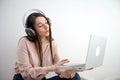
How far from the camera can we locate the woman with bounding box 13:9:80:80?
1475mm

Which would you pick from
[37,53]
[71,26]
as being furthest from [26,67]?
[71,26]

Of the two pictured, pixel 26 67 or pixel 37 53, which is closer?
pixel 26 67

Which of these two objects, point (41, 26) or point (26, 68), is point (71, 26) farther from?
point (26, 68)

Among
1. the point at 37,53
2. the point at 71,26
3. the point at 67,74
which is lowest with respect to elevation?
the point at 67,74

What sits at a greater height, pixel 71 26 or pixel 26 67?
pixel 71 26

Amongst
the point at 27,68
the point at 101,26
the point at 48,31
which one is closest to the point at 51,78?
the point at 27,68

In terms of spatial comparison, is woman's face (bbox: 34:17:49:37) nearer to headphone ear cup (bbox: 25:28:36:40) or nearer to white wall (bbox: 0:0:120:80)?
headphone ear cup (bbox: 25:28:36:40)

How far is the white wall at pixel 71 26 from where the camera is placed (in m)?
1.96

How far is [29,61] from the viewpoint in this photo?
1.59 m

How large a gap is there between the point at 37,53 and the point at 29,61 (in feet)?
0.33

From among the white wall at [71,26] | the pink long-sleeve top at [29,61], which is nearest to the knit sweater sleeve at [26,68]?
the pink long-sleeve top at [29,61]

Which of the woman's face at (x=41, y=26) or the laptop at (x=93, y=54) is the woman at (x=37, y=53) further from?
the laptop at (x=93, y=54)

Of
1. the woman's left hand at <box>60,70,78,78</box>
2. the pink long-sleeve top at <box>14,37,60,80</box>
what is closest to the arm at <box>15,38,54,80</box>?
the pink long-sleeve top at <box>14,37,60,80</box>

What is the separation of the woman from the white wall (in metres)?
0.38
